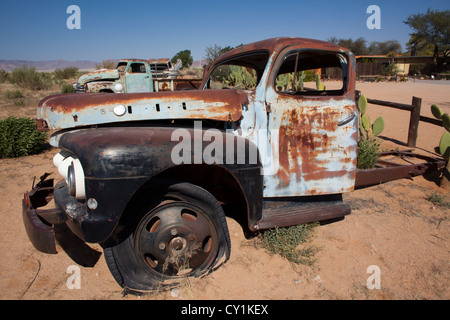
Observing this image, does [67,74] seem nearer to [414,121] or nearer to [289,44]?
[414,121]

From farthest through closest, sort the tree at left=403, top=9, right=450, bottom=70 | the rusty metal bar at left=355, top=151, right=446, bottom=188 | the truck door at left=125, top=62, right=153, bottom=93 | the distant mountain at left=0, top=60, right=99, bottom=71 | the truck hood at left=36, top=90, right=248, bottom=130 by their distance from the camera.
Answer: the distant mountain at left=0, top=60, right=99, bottom=71 < the tree at left=403, top=9, right=450, bottom=70 < the truck door at left=125, top=62, right=153, bottom=93 < the rusty metal bar at left=355, top=151, right=446, bottom=188 < the truck hood at left=36, top=90, right=248, bottom=130

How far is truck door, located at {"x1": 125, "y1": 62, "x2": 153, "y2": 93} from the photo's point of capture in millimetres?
10703

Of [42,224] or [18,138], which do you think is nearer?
[42,224]

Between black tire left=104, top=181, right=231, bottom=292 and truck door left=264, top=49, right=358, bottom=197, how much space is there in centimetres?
67

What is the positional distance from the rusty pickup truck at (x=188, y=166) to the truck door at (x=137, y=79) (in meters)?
8.26

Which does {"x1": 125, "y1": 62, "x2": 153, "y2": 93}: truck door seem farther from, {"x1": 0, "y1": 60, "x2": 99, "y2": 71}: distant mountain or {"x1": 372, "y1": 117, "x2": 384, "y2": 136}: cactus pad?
{"x1": 0, "y1": 60, "x2": 99, "y2": 71}: distant mountain

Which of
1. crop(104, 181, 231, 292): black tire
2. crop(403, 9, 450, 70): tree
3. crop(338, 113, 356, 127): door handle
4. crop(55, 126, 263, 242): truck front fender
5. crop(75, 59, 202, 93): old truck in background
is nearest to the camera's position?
crop(55, 126, 263, 242): truck front fender

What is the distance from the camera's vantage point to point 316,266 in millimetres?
2621

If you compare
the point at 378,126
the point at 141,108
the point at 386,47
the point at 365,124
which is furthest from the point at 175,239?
the point at 386,47

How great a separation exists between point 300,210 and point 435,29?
4507 centimetres

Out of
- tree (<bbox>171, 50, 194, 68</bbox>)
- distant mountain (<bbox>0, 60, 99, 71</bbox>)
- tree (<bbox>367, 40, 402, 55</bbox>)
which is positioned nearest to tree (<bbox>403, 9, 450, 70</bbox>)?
tree (<bbox>367, 40, 402, 55</bbox>)

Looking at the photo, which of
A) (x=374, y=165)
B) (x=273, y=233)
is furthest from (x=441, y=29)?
(x=273, y=233)

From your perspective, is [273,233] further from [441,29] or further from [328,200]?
[441,29]

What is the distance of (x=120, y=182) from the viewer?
1.98m
